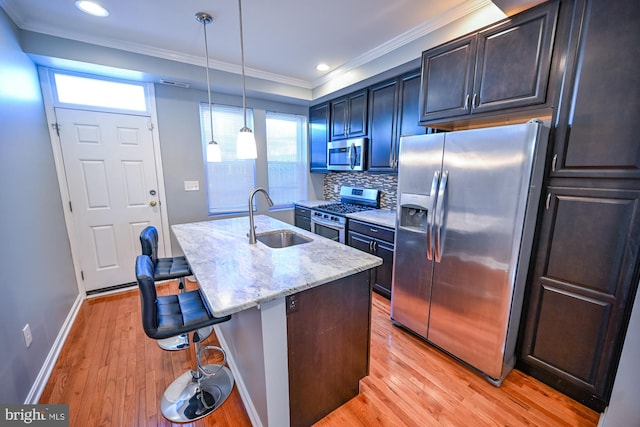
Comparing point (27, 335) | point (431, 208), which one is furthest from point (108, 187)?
point (431, 208)

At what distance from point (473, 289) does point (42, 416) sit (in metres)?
2.69

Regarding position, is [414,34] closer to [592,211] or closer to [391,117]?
[391,117]

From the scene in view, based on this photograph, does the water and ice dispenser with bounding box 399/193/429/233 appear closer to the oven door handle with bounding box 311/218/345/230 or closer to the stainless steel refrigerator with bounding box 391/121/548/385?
the stainless steel refrigerator with bounding box 391/121/548/385

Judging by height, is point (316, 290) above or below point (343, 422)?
above

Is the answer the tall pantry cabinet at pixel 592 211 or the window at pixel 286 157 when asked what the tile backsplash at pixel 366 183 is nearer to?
the window at pixel 286 157

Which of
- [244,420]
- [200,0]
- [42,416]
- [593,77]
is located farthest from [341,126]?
[42,416]

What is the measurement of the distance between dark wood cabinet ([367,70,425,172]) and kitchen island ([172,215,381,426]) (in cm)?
158

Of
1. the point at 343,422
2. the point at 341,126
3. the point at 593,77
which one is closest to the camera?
the point at 593,77

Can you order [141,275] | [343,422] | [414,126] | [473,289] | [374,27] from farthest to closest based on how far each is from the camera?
[414,126] → [374,27] → [473,289] → [343,422] → [141,275]

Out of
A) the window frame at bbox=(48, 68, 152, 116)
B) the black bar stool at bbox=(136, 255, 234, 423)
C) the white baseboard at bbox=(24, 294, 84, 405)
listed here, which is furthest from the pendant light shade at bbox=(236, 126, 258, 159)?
the window frame at bbox=(48, 68, 152, 116)

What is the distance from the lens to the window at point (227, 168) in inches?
134

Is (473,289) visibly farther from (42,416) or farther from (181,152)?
Answer: (181,152)

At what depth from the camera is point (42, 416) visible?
1424mm

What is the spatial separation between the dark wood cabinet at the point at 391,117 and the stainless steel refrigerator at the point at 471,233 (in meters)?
0.74
